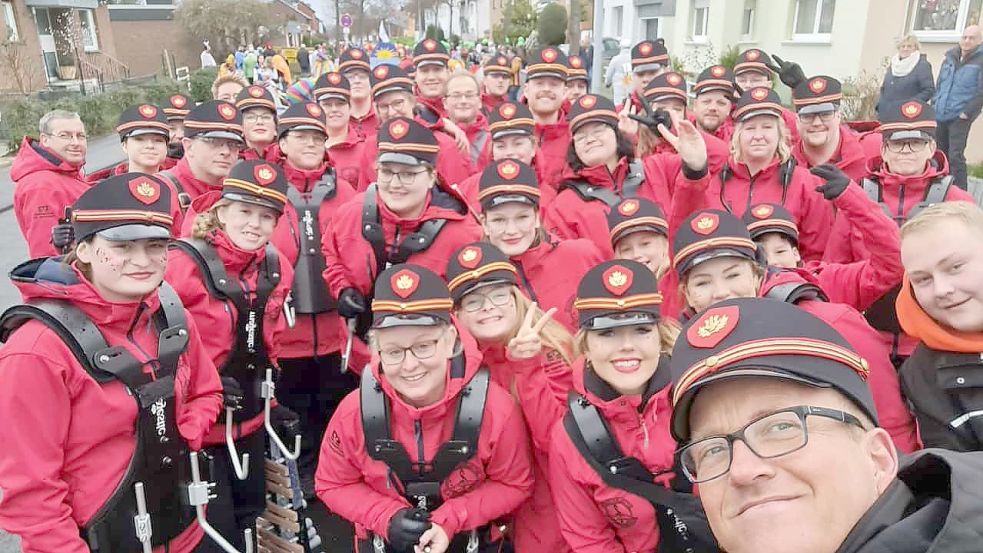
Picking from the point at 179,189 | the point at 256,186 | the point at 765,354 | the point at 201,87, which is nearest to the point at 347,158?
the point at 179,189

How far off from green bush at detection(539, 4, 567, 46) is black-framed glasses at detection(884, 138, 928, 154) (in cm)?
3192

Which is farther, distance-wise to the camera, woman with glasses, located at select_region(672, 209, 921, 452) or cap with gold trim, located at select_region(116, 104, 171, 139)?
cap with gold trim, located at select_region(116, 104, 171, 139)

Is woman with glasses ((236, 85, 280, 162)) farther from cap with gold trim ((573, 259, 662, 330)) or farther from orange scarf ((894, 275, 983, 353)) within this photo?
orange scarf ((894, 275, 983, 353))

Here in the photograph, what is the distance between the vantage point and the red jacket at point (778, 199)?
5023 mm

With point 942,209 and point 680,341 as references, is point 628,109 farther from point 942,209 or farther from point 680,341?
point 680,341

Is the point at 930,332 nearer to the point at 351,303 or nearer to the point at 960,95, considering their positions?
the point at 351,303

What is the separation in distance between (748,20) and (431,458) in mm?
21604

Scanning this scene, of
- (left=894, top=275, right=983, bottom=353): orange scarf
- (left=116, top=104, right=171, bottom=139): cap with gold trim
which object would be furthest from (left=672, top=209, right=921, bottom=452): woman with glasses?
(left=116, top=104, right=171, bottom=139): cap with gold trim

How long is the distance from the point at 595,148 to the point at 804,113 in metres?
1.88

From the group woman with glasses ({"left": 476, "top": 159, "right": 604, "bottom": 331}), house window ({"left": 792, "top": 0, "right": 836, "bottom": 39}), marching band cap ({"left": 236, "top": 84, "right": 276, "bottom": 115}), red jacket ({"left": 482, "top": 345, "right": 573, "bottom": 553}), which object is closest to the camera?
red jacket ({"left": 482, "top": 345, "right": 573, "bottom": 553})

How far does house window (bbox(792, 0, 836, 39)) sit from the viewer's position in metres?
16.3

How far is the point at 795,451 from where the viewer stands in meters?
1.42

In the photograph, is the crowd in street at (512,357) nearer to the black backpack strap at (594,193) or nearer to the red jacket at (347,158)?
the black backpack strap at (594,193)

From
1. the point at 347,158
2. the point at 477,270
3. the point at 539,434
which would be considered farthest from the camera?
the point at 347,158
